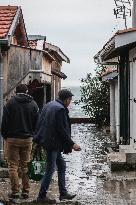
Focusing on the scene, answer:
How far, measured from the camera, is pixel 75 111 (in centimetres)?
5478

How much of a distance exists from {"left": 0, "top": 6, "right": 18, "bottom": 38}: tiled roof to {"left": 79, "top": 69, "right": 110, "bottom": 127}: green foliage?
57.8 ft

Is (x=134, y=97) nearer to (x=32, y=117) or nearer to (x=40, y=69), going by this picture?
(x=40, y=69)

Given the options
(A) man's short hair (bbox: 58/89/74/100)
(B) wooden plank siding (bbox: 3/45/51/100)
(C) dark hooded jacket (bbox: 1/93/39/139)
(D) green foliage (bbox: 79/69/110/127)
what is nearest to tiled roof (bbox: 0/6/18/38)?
(B) wooden plank siding (bbox: 3/45/51/100)

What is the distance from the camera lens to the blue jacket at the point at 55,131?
32.5ft

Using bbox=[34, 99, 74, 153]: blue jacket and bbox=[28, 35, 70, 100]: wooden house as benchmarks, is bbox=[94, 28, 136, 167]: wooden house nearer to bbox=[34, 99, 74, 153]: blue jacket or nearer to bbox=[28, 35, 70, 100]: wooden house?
bbox=[28, 35, 70, 100]: wooden house

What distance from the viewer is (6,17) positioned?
49.6ft

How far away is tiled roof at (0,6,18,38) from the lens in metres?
13.9

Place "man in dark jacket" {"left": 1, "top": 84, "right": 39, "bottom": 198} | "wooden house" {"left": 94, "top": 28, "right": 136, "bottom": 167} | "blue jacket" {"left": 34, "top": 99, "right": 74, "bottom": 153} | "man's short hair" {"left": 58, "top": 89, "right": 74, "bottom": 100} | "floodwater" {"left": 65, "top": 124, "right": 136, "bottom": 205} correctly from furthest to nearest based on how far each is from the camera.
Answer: "wooden house" {"left": 94, "top": 28, "right": 136, "bottom": 167} → "floodwater" {"left": 65, "top": 124, "right": 136, "bottom": 205} → "man in dark jacket" {"left": 1, "top": 84, "right": 39, "bottom": 198} → "man's short hair" {"left": 58, "top": 89, "right": 74, "bottom": 100} → "blue jacket" {"left": 34, "top": 99, "right": 74, "bottom": 153}

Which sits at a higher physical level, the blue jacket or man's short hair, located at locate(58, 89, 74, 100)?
man's short hair, located at locate(58, 89, 74, 100)

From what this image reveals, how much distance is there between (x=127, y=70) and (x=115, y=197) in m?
6.64

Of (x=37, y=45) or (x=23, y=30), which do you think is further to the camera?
(x=37, y=45)

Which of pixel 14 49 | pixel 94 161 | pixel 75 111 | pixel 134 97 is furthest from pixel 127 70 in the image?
pixel 75 111

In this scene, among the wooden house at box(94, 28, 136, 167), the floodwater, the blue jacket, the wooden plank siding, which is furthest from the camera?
the wooden plank siding

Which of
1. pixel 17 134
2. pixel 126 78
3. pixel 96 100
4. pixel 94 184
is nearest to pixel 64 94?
pixel 17 134
